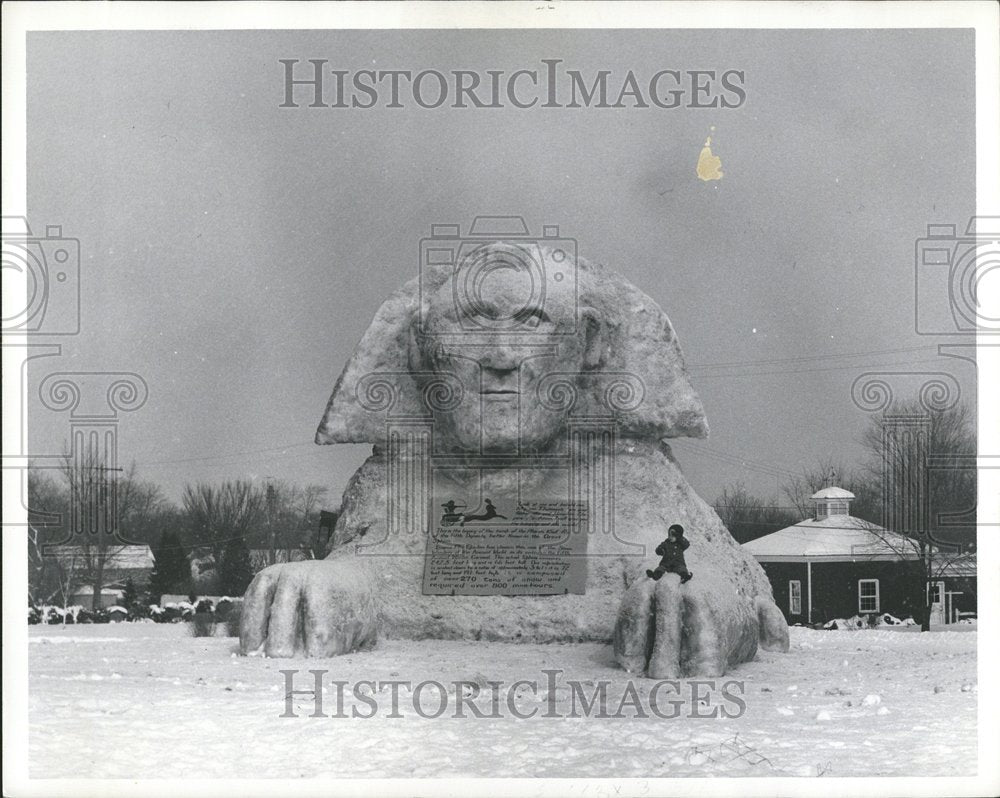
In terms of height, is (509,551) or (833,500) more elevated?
(833,500)

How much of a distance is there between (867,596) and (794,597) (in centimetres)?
54

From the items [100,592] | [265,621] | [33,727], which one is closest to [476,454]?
[265,621]

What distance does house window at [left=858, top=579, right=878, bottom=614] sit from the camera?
1159cm

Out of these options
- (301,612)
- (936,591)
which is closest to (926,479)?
(936,591)

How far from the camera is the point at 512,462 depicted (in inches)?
377

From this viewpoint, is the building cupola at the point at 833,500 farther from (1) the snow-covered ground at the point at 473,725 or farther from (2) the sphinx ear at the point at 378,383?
(2) the sphinx ear at the point at 378,383

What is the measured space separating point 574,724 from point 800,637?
10.2ft

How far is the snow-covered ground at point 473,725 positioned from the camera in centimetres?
787

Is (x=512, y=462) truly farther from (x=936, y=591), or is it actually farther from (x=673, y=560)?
(x=936, y=591)

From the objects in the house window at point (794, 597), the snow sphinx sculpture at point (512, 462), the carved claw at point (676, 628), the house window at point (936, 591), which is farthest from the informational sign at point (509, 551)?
the house window at point (936, 591)

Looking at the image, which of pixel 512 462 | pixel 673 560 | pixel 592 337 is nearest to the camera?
pixel 673 560

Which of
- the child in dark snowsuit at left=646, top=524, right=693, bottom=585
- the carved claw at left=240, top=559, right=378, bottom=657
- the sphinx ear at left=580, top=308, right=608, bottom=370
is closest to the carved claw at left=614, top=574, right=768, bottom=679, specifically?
the child in dark snowsuit at left=646, top=524, right=693, bottom=585

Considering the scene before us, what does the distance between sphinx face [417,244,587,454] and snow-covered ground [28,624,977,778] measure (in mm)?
1301

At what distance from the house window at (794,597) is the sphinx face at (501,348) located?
3.16 meters
